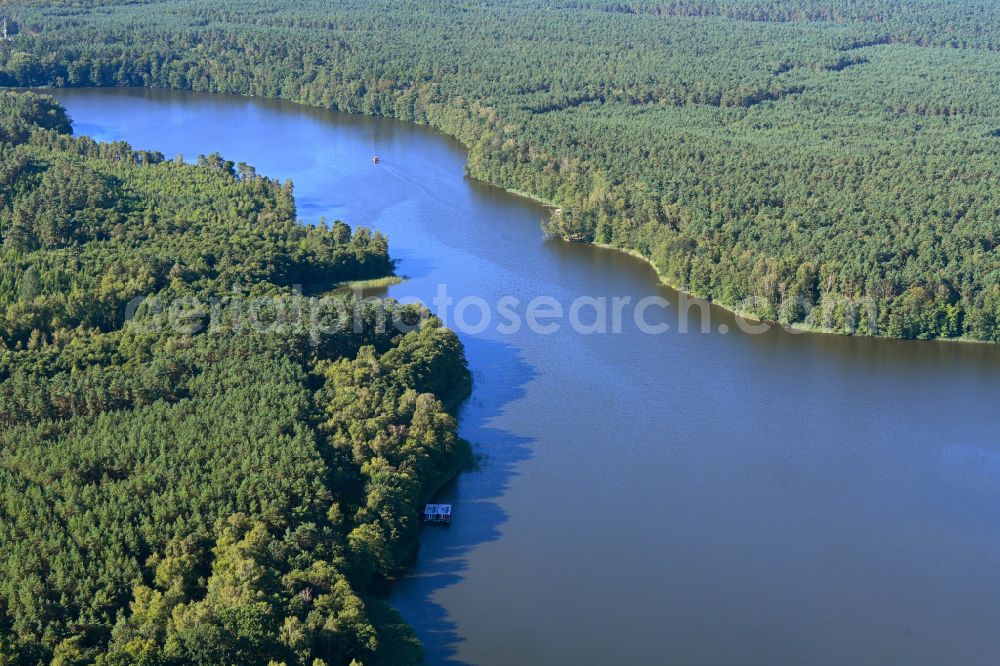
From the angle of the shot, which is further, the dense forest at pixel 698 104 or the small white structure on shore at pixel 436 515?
the dense forest at pixel 698 104

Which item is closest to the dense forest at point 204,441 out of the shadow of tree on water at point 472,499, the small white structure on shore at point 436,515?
the shadow of tree on water at point 472,499

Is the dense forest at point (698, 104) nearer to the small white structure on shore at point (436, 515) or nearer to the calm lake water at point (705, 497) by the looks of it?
the calm lake water at point (705, 497)

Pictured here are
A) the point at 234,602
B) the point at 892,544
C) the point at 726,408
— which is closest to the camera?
the point at 234,602

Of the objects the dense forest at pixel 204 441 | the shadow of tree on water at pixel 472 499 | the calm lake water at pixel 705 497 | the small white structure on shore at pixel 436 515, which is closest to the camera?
the dense forest at pixel 204 441

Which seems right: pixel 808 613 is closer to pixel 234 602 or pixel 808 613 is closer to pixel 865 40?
pixel 234 602

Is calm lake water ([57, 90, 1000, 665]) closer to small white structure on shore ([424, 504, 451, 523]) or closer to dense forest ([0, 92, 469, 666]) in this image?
small white structure on shore ([424, 504, 451, 523])

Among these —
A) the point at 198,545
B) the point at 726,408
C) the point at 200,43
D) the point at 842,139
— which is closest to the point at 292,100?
the point at 200,43
